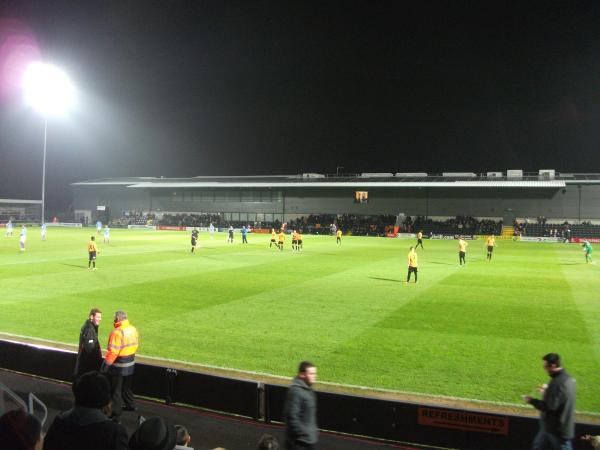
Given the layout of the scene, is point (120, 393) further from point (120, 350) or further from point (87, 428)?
point (87, 428)

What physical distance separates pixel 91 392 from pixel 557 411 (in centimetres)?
499

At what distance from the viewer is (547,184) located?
6003 centimetres

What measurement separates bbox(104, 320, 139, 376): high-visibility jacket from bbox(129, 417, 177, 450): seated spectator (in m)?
4.83

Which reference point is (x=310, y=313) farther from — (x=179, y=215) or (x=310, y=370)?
(x=179, y=215)

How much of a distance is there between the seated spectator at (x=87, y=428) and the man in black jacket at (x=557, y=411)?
473 cm

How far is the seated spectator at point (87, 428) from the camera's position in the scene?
341cm

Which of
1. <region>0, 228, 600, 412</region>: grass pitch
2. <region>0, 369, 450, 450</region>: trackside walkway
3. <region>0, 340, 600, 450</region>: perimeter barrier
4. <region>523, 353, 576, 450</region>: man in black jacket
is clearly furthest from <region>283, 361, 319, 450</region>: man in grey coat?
<region>0, 228, 600, 412</region>: grass pitch

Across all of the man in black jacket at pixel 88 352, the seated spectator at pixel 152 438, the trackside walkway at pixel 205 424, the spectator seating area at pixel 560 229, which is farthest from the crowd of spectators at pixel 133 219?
the seated spectator at pixel 152 438

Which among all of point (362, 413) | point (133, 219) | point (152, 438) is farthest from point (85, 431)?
point (133, 219)

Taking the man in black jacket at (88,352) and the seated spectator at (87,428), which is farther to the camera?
the man in black jacket at (88,352)

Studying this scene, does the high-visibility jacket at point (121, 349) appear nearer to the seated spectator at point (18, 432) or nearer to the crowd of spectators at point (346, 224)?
the seated spectator at point (18, 432)

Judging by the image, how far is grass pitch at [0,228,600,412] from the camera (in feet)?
34.1

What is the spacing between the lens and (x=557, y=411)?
5.82m

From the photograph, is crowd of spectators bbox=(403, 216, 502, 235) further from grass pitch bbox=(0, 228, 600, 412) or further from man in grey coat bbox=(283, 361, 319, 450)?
man in grey coat bbox=(283, 361, 319, 450)
